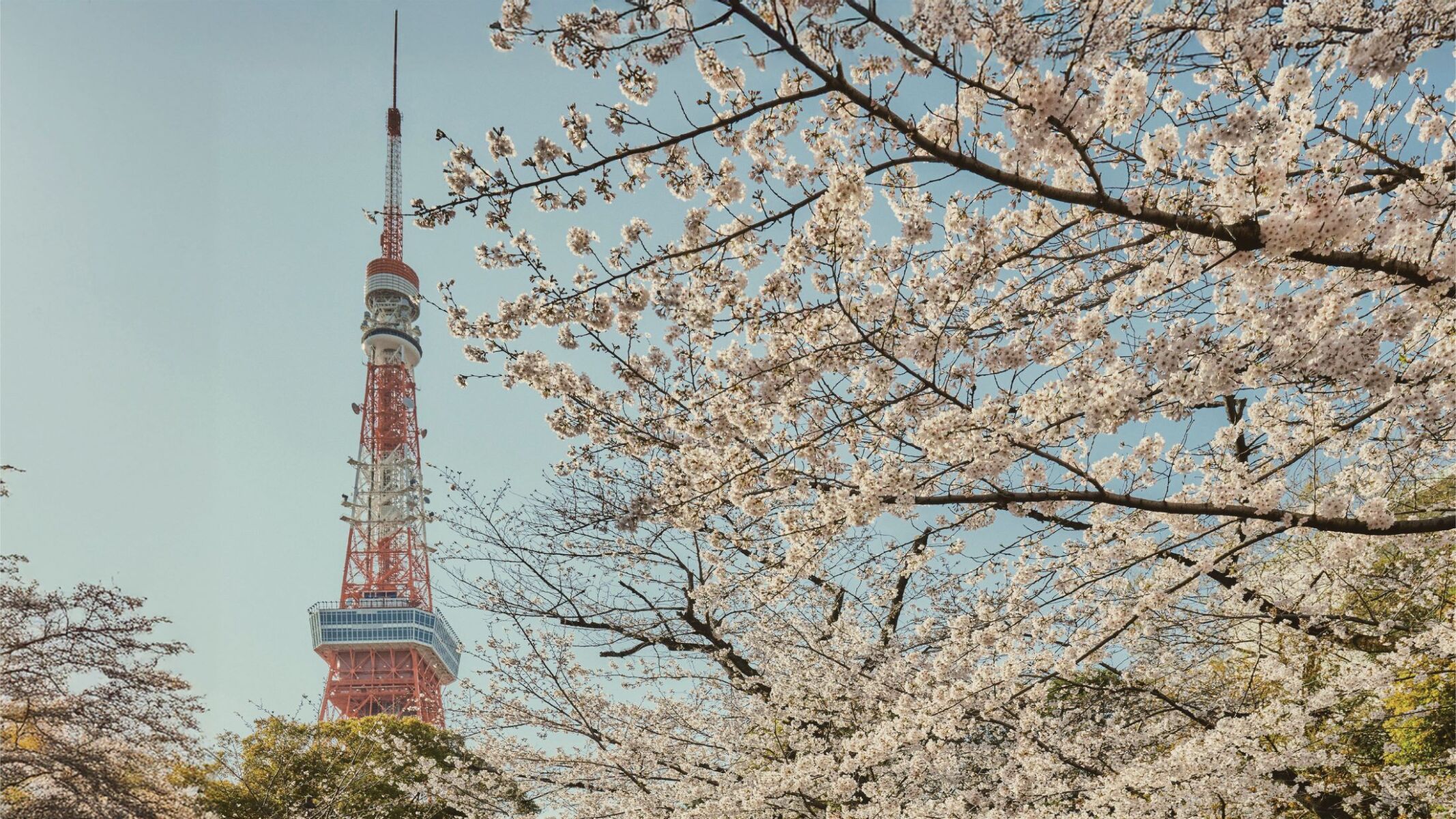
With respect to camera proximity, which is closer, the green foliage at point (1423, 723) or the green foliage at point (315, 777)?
the green foliage at point (1423, 723)

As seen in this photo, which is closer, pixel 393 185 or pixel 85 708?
pixel 85 708

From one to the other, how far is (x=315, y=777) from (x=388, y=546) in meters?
30.1

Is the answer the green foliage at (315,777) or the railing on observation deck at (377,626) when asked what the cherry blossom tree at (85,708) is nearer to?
the green foliage at (315,777)

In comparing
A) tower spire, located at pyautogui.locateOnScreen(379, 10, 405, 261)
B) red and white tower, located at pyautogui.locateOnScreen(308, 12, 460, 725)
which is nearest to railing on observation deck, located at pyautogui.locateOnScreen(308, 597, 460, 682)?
red and white tower, located at pyautogui.locateOnScreen(308, 12, 460, 725)

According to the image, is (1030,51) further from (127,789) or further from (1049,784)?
(127,789)

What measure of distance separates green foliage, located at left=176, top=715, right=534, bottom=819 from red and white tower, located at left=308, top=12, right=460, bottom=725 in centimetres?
1618

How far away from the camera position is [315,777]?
14.9 metres

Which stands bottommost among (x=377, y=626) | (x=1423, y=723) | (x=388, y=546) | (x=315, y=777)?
(x=1423, y=723)

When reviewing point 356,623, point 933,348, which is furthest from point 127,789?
point 356,623

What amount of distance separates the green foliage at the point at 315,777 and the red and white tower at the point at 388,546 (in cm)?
1618

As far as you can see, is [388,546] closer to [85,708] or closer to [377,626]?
[377,626]

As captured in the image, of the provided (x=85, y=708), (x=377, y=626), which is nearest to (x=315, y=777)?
(x=85, y=708)

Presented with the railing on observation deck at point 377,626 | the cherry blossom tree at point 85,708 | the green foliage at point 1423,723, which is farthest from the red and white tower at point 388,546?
the green foliage at point 1423,723

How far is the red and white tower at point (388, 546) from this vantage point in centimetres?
3847
